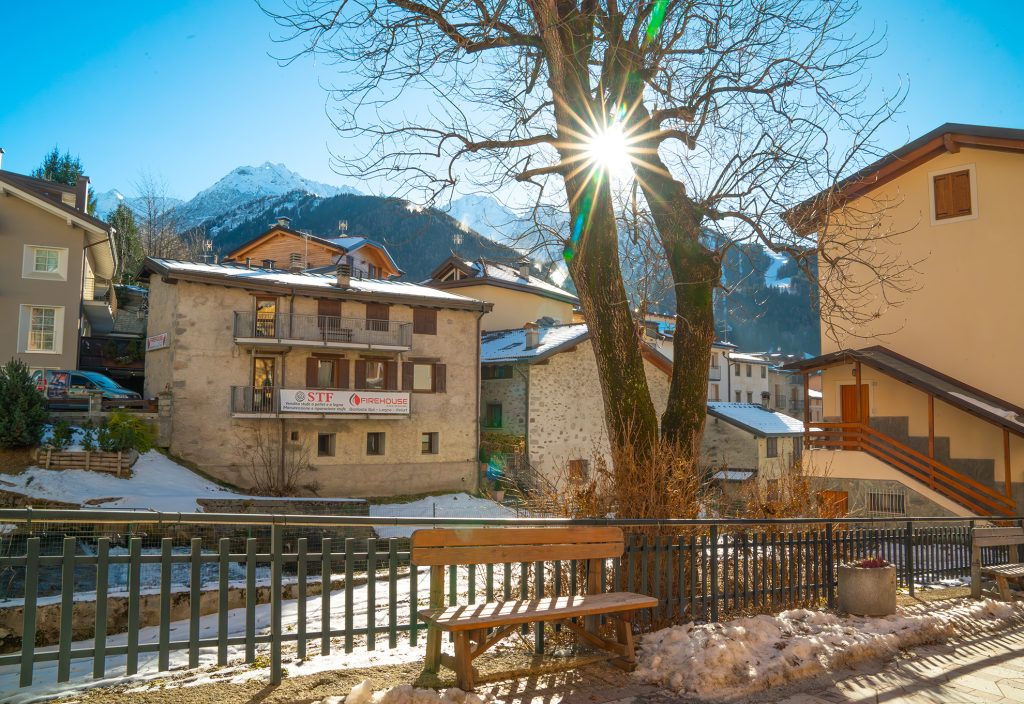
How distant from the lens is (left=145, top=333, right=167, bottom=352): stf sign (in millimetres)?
27484

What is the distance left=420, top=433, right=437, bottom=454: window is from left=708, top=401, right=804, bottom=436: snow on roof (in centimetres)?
1411

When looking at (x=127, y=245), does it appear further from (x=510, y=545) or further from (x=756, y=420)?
(x=510, y=545)

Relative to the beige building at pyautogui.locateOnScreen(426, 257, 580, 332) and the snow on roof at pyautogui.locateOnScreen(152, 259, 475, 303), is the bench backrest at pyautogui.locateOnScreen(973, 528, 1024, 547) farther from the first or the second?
the beige building at pyautogui.locateOnScreen(426, 257, 580, 332)

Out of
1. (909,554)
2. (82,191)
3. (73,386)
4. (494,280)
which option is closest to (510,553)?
(909,554)

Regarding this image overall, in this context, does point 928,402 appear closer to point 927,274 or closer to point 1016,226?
point 927,274

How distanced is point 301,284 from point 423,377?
21.7 ft

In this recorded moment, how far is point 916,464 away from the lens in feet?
63.1

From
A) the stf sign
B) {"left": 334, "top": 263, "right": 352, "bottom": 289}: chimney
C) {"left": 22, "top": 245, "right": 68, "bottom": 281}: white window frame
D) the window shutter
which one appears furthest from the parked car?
the window shutter

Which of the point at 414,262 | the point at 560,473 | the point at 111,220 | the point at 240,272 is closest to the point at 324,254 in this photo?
the point at 111,220

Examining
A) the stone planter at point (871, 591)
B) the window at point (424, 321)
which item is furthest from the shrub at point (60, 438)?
the stone planter at point (871, 591)

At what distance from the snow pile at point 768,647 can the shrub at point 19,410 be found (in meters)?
23.0

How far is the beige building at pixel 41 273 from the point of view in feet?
98.0

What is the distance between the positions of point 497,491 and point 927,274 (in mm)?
17998

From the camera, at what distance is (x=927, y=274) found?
2022cm
